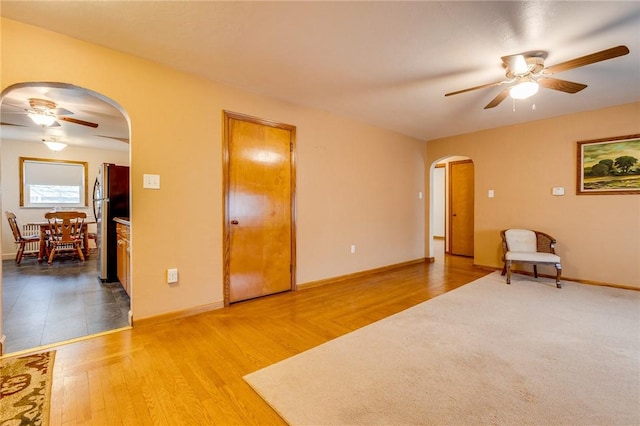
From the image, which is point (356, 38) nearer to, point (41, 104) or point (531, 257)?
point (531, 257)

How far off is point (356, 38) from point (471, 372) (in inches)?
102

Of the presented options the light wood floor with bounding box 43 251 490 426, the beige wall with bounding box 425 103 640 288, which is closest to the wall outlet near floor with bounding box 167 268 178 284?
the light wood floor with bounding box 43 251 490 426

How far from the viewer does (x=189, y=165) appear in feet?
9.40

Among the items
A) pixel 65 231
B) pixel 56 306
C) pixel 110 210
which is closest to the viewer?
pixel 56 306

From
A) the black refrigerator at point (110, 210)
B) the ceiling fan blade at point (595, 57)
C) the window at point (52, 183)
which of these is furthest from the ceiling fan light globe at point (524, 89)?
the window at point (52, 183)

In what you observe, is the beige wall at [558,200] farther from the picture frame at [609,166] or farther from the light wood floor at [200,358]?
the light wood floor at [200,358]

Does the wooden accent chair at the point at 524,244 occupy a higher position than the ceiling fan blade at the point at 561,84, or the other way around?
the ceiling fan blade at the point at 561,84

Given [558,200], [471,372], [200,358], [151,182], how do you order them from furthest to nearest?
[558,200] < [151,182] < [200,358] < [471,372]

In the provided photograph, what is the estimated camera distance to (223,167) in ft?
10.1

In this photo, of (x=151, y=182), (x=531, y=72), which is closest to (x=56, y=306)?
(x=151, y=182)

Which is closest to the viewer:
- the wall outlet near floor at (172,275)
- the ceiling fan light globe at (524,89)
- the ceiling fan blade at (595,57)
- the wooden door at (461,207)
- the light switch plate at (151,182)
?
the ceiling fan blade at (595,57)

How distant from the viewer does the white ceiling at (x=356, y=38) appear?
1.91 metres

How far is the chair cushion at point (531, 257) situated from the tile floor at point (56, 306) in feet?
15.7

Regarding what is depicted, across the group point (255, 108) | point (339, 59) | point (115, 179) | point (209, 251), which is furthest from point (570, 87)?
point (115, 179)
